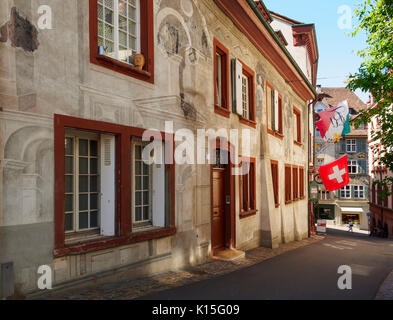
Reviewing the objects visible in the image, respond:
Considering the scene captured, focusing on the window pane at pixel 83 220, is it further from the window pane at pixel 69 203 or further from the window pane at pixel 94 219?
the window pane at pixel 69 203

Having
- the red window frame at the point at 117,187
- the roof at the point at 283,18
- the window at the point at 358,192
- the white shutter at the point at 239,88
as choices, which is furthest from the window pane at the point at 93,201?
the window at the point at 358,192

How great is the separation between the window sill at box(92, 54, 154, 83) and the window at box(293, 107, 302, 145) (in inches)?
556

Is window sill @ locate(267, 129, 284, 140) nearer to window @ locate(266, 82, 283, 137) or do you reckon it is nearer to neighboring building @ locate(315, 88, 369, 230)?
window @ locate(266, 82, 283, 137)

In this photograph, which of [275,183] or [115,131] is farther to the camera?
[275,183]

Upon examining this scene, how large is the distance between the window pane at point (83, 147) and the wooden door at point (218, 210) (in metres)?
4.75

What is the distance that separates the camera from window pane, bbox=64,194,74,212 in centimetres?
609

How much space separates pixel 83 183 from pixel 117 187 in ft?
1.93

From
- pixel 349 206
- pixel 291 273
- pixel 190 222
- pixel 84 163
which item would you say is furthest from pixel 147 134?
pixel 349 206

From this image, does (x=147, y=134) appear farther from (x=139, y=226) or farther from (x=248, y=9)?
(x=248, y=9)

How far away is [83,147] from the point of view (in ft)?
21.2

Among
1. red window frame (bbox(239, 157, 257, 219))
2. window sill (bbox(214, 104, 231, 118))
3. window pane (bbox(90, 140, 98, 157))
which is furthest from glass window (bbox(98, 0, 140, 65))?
red window frame (bbox(239, 157, 257, 219))

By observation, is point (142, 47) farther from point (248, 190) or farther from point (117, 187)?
point (248, 190)

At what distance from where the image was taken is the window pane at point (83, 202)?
6402mm

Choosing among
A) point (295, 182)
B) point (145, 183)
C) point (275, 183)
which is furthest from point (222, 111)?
point (295, 182)
